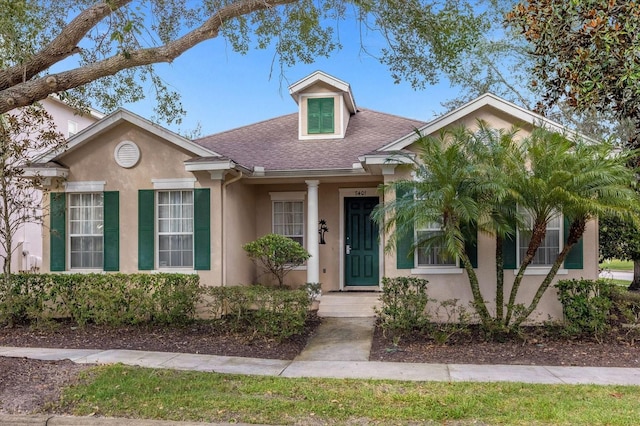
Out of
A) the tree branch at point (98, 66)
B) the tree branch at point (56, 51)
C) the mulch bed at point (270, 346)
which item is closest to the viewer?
the tree branch at point (98, 66)

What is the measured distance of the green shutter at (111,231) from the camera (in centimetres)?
1026

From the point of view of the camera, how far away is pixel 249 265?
1160 centimetres

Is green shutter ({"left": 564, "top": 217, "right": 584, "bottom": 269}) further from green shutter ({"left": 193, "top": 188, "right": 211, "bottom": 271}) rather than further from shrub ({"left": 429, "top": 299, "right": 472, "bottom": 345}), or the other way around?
green shutter ({"left": 193, "top": 188, "right": 211, "bottom": 271})

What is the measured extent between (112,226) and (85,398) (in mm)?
5580

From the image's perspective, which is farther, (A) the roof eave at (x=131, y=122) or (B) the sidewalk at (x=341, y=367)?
(A) the roof eave at (x=131, y=122)

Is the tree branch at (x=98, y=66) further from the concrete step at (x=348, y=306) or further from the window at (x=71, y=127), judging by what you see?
the window at (x=71, y=127)

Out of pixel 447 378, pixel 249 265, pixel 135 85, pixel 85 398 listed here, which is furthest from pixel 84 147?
pixel 447 378

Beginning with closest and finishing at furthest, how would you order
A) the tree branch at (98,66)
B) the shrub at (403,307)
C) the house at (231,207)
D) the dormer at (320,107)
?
the tree branch at (98,66), the shrub at (403,307), the house at (231,207), the dormer at (320,107)

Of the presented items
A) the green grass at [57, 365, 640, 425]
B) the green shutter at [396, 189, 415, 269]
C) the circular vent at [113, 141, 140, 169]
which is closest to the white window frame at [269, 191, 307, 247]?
the green shutter at [396, 189, 415, 269]

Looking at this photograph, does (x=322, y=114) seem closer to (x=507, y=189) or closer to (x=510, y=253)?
(x=510, y=253)

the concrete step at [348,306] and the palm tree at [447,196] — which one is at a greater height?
the palm tree at [447,196]

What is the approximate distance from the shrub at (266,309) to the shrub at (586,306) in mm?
4499

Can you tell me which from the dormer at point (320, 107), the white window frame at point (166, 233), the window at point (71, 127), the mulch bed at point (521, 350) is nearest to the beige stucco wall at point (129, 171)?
the white window frame at point (166, 233)

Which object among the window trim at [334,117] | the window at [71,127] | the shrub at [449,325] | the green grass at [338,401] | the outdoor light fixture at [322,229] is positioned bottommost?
the green grass at [338,401]
